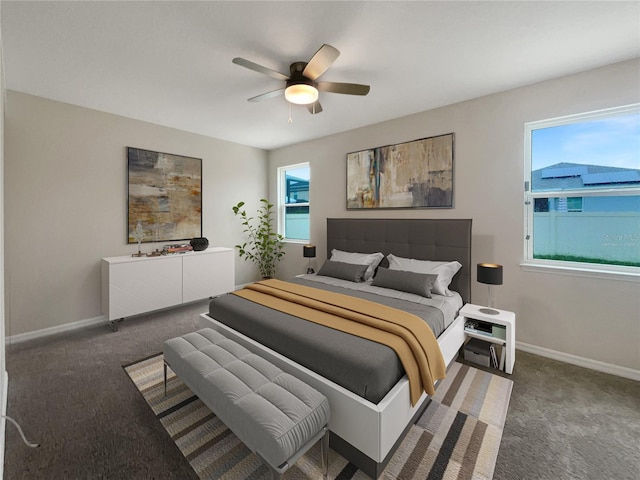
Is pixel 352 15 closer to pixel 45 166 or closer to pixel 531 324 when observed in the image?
pixel 531 324

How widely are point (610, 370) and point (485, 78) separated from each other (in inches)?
112

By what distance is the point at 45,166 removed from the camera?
302 cm

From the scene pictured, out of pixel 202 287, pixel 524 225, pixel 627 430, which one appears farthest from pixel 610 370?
pixel 202 287

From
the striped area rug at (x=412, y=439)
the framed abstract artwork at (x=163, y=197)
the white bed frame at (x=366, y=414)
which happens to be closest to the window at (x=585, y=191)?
the striped area rug at (x=412, y=439)

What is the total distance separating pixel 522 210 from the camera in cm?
278

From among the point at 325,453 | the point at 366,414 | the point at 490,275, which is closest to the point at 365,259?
the point at 490,275

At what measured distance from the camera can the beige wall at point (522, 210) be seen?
2.35 metres

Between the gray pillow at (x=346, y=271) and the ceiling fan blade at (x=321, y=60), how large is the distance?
2.05 m

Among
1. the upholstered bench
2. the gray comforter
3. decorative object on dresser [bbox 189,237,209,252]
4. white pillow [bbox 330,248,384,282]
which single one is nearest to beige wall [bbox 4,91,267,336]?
decorative object on dresser [bbox 189,237,209,252]

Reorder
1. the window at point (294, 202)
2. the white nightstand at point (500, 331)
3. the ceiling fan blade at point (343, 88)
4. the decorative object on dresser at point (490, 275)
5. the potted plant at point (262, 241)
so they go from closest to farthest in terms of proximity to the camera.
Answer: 1. the ceiling fan blade at point (343, 88)
2. the white nightstand at point (500, 331)
3. the decorative object on dresser at point (490, 275)
4. the window at point (294, 202)
5. the potted plant at point (262, 241)

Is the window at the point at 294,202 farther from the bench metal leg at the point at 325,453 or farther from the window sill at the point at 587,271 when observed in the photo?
the bench metal leg at the point at 325,453

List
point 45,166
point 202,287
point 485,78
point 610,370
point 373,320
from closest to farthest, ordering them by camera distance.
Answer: point 373,320 < point 610,370 < point 485,78 < point 45,166 < point 202,287

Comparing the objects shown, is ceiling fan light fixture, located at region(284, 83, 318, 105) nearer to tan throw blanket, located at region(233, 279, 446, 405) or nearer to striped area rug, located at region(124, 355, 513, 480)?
tan throw blanket, located at region(233, 279, 446, 405)

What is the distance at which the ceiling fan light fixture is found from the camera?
2.27 m
